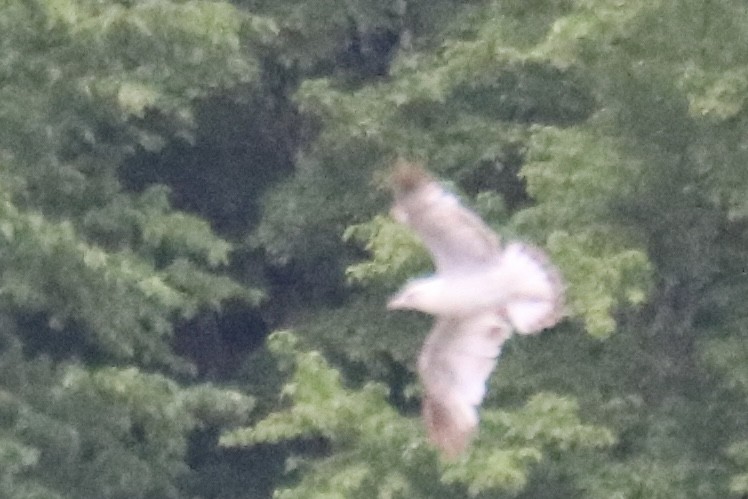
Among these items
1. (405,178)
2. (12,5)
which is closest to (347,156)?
(12,5)

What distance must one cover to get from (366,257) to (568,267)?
300cm

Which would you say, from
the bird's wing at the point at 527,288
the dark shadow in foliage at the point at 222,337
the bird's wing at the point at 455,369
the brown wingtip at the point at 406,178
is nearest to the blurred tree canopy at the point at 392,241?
the dark shadow in foliage at the point at 222,337

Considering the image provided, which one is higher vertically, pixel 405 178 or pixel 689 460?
pixel 689 460

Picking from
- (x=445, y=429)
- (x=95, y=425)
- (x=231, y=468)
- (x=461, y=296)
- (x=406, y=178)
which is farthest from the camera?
(x=231, y=468)

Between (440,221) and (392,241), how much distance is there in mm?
2904

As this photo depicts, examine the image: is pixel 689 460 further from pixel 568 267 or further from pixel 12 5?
pixel 12 5

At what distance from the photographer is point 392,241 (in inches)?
Answer: 311

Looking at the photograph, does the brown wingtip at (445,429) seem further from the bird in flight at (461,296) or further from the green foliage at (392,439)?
the green foliage at (392,439)

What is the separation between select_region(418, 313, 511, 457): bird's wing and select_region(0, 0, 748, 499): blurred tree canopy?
4.61 feet

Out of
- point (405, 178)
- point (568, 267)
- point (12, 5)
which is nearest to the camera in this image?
point (405, 178)

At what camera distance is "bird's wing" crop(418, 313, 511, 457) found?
18.5 ft

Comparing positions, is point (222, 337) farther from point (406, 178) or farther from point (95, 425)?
point (406, 178)

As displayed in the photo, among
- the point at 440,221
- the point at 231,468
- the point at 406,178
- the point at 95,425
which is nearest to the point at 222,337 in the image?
the point at 231,468

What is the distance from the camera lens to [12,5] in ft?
25.8
